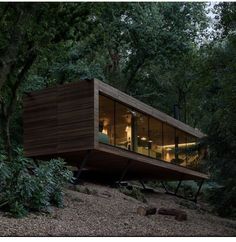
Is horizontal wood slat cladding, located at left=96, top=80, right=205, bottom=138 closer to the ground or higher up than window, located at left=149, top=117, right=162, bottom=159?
higher up

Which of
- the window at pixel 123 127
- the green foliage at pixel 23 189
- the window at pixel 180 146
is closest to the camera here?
the green foliage at pixel 23 189

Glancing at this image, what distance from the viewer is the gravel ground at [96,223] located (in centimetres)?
830

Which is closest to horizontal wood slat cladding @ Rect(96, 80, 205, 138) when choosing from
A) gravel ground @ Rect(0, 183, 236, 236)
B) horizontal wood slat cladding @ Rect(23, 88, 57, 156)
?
horizontal wood slat cladding @ Rect(23, 88, 57, 156)

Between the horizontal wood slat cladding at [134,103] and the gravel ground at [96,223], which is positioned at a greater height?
the horizontal wood slat cladding at [134,103]

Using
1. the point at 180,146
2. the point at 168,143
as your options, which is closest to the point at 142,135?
the point at 168,143

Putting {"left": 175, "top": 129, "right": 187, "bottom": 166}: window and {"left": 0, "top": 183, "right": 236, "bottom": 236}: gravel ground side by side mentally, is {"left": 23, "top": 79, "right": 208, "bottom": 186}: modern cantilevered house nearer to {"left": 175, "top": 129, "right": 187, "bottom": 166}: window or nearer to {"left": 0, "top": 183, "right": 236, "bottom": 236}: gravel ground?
{"left": 175, "top": 129, "right": 187, "bottom": 166}: window

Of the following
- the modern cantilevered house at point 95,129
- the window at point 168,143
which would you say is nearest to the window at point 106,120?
the modern cantilevered house at point 95,129

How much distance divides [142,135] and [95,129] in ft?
11.1

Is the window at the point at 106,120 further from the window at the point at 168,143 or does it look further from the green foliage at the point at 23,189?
the green foliage at the point at 23,189

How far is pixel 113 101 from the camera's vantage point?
1550 cm

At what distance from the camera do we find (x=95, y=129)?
46.7ft

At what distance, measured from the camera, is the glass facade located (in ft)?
49.9

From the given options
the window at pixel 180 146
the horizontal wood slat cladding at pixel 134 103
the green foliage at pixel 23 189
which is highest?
the horizontal wood slat cladding at pixel 134 103

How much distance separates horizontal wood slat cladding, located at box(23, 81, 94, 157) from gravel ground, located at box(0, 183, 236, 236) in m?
1.76
